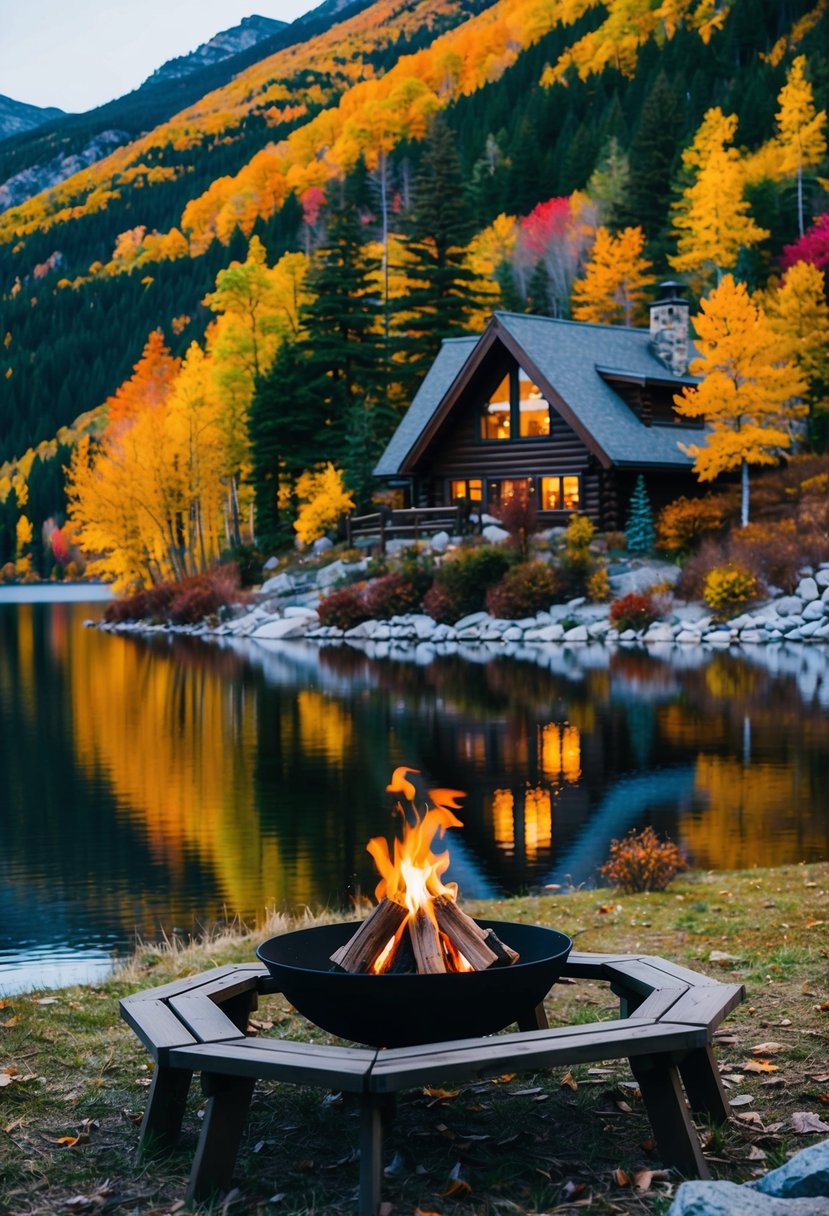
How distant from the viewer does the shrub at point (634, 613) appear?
3500 centimetres

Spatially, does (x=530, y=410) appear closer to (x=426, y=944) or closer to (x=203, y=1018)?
(x=426, y=944)

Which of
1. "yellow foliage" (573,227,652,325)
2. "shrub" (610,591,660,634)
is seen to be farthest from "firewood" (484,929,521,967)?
"yellow foliage" (573,227,652,325)

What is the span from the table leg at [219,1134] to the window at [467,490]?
1596 inches

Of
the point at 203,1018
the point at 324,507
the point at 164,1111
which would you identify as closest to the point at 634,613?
the point at 324,507

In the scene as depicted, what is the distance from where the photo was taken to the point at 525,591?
122 ft

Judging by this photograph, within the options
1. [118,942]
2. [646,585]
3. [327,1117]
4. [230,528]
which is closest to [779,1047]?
[327,1117]

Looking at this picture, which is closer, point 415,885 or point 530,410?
point 415,885

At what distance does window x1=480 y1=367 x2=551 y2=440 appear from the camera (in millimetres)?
A: 42875

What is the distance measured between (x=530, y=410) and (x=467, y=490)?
3.65 m

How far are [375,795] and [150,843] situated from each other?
126 inches

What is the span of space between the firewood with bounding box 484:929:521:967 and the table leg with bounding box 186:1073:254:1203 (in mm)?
1079

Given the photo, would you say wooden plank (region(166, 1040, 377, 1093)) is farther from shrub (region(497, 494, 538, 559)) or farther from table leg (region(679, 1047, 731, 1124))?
shrub (region(497, 494, 538, 559))

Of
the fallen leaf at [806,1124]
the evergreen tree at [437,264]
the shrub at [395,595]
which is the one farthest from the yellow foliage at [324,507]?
the fallen leaf at [806,1124]

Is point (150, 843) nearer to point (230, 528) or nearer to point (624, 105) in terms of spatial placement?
point (230, 528)
